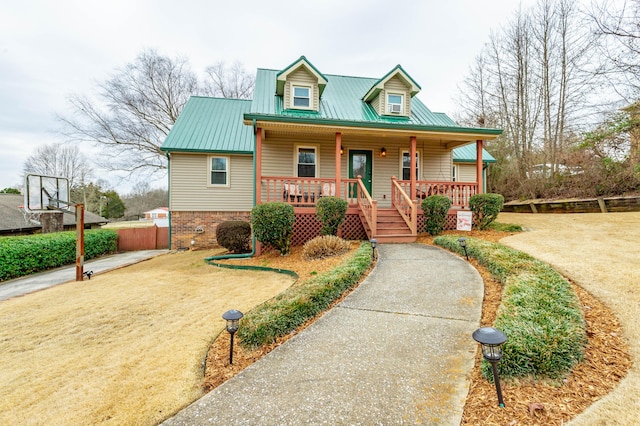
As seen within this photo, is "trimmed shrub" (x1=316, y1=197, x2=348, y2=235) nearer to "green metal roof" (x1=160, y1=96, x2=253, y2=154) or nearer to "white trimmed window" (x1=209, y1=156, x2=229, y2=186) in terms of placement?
"green metal roof" (x1=160, y1=96, x2=253, y2=154)

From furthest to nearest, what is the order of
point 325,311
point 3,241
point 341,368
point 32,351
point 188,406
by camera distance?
point 3,241
point 325,311
point 32,351
point 341,368
point 188,406

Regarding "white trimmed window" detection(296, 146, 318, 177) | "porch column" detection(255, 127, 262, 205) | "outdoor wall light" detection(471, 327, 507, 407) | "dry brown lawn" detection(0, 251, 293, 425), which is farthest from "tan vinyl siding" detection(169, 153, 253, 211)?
"outdoor wall light" detection(471, 327, 507, 407)

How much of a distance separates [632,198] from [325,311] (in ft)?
47.4

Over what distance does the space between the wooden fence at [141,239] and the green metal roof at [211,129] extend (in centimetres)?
522

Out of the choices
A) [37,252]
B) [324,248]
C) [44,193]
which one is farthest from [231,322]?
[37,252]

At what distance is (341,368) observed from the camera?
2.66 metres

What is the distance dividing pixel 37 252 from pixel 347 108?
41.8 ft

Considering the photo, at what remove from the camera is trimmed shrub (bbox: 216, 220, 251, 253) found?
9188 millimetres

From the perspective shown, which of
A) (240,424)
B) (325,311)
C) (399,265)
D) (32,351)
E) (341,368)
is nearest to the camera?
(240,424)

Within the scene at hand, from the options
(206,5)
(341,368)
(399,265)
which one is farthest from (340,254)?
(206,5)

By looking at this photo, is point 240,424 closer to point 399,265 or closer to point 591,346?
point 591,346

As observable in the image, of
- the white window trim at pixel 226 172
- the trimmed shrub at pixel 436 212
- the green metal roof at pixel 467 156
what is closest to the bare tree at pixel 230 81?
the white window trim at pixel 226 172

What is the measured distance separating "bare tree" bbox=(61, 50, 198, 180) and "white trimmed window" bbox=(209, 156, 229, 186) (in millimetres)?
8262

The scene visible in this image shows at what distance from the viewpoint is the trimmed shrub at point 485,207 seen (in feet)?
29.1
